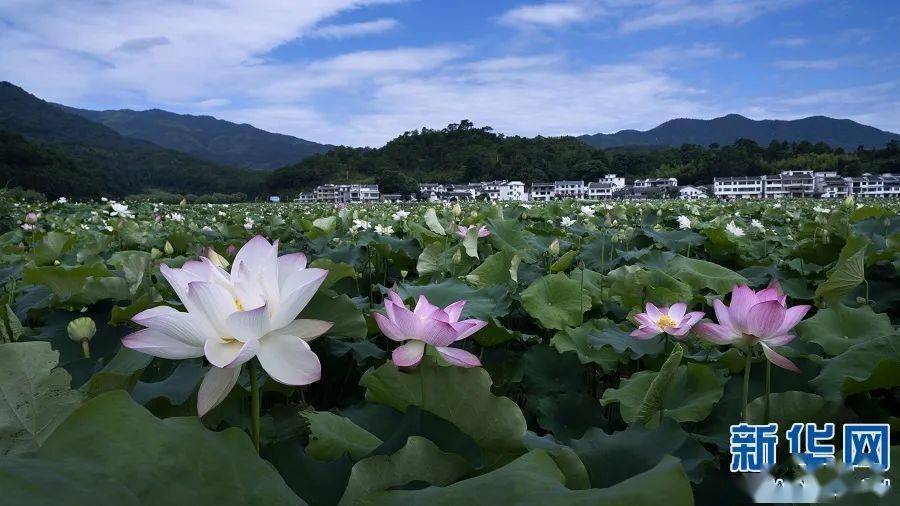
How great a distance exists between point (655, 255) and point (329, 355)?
143cm

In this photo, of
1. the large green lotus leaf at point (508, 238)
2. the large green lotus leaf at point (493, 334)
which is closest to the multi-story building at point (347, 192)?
the large green lotus leaf at point (508, 238)

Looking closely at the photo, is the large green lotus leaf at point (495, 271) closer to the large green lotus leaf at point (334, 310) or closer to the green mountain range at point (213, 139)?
the large green lotus leaf at point (334, 310)

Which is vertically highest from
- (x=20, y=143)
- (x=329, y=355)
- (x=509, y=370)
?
(x=20, y=143)

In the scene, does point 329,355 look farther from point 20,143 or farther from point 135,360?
point 20,143

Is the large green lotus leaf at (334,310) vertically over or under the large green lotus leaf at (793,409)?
over

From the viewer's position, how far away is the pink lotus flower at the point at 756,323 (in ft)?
3.17

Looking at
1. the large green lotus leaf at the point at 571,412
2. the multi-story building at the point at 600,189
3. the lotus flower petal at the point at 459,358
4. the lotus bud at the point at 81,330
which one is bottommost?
the large green lotus leaf at the point at 571,412

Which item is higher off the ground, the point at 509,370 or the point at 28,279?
the point at 28,279

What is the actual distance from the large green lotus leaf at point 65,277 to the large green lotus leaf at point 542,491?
1.34 meters

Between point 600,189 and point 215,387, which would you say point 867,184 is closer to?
point 600,189

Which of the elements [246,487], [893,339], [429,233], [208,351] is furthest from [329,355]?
[429,233]

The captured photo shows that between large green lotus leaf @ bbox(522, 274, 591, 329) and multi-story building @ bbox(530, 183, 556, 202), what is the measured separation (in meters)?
62.2

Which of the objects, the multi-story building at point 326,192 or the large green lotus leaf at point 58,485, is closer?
the large green lotus leaf at point 58,485

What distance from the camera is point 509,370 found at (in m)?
1.55
